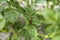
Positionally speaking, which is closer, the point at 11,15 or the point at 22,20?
the point at 11,15

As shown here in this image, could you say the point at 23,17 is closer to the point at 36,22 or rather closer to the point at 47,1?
the point at 36,22

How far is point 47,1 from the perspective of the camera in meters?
1.34

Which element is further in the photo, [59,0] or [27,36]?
[59,0]

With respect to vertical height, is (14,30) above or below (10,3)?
below

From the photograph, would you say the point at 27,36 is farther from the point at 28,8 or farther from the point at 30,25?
the point at 28,8

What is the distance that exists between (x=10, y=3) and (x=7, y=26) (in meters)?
0.17

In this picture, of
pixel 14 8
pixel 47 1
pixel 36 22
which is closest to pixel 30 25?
pixel 36 22

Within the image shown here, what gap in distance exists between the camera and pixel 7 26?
1188mm

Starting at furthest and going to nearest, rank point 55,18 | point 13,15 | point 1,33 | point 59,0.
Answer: point 59,0
point 1,33
point 13,15
point 55,18

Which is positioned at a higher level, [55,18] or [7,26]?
[55,18]

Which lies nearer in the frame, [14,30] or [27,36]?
[27,36]

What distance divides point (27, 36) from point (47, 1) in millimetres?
401

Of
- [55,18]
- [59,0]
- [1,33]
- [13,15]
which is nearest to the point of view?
[55,18]

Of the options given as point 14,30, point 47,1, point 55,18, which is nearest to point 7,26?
point 14,30
